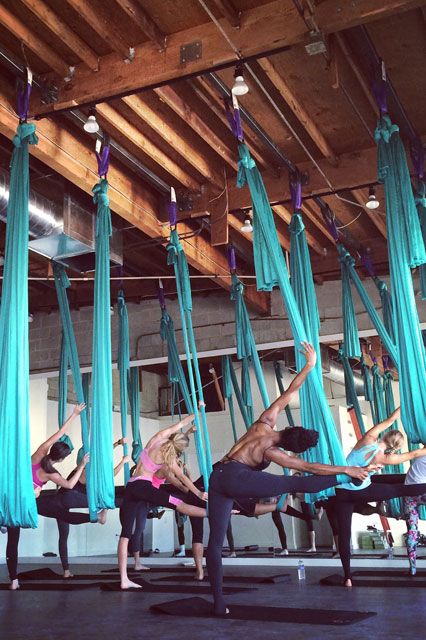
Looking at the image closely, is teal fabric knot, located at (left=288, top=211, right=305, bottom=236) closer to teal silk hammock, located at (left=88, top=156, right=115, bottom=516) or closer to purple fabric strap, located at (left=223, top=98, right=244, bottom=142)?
purple fabric strap, located at (left=223, top=98, right=244, bottom=142)

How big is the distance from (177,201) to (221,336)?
2800 millimetres

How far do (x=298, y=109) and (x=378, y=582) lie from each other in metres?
3.76

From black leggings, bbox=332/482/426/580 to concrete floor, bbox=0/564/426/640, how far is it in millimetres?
289

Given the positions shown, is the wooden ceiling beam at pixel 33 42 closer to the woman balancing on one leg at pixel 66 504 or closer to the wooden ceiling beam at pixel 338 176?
the wooden ceiling beam at pixel 338 176

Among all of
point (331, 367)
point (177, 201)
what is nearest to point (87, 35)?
point (177, 201)

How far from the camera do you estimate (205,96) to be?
5066 mm

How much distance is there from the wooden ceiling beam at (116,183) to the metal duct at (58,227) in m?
0.29

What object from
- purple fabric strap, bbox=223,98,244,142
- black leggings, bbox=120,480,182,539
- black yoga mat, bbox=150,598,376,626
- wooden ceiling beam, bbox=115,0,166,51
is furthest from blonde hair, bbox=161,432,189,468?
wooden ceiling beam, bbox=115,0,166,51

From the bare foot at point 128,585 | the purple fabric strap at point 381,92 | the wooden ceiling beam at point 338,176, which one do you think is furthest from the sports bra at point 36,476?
the purple fabric strap at point 381,92

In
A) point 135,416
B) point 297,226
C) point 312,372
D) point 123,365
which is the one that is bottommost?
point 312,372

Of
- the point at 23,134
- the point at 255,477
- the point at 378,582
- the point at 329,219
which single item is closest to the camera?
the point at 255,477

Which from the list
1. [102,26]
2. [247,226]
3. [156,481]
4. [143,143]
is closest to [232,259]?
[247,226]

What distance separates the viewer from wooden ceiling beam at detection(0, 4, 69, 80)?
4.11 m

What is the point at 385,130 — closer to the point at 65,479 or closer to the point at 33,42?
the point at 33,42
